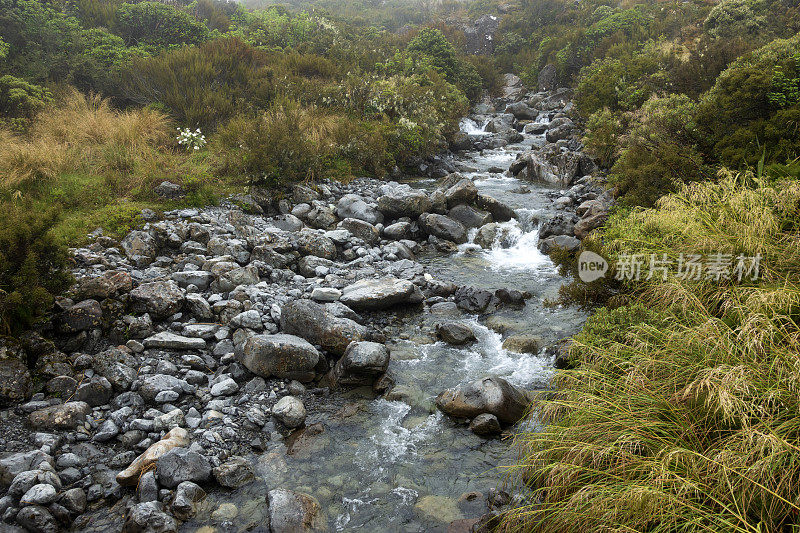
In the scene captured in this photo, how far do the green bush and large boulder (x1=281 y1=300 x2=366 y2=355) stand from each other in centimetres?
297

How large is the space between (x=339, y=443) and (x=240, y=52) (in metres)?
17.1

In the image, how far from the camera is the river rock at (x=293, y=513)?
402cm

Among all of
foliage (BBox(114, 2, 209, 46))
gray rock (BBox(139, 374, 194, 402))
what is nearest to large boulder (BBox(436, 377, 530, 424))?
gray rock (BBox(139, 374, 194, 402))

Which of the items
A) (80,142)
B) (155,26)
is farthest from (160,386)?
(155,26)

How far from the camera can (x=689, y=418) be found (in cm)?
339

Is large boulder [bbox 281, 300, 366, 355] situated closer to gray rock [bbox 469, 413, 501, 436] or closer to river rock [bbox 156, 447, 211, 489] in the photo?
gray rock [bbox 469, 413, 501, 436]

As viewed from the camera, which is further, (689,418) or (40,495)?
(40,495)

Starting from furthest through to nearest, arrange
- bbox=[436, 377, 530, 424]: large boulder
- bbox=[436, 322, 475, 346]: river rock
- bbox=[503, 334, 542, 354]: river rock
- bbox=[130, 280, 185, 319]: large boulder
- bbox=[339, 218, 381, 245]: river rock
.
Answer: bbox=[339, 218, 381, 245]: river rock → bbox=[436, 322, 475, 346]: river rock → bbox=[503, 334, 542, 354]: river rock → bbox=[130, 280, 185, 319]: large boulder → bbox=[436, 377, 530, 424]: large boulder

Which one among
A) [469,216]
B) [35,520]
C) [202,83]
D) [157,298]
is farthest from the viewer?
[202,83]

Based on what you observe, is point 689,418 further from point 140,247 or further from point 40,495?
point 140,247

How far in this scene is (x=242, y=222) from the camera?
10.1 meters

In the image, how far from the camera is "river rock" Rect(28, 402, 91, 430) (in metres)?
4.79

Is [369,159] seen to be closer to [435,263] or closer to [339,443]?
[435,263]

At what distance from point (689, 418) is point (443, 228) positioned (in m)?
8.42
